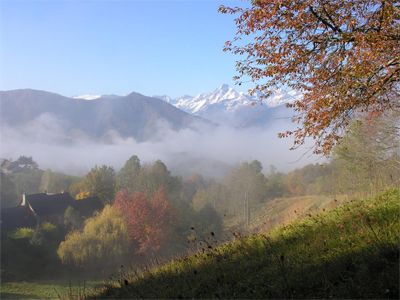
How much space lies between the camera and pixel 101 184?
74.7 metres

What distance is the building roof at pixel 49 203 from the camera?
6438cm

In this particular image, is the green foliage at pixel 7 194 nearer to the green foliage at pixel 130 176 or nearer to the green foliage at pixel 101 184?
the green foliage at pixel 101 184

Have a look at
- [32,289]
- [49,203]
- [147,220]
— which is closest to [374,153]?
[147,220]

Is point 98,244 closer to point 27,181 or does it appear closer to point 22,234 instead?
point 22,234

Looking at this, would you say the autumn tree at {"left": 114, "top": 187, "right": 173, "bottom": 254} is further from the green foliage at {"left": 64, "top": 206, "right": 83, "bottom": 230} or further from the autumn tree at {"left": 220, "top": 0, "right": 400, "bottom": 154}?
the autumn tree at {"left": 220, "top": 0, "right": 400, "bottom": 154}

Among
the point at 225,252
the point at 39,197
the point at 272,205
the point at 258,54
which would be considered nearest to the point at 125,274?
the point at 225,252

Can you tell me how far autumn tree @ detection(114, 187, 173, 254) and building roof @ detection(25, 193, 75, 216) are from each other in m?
14.5

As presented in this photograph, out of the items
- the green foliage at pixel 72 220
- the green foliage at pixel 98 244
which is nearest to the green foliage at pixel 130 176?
the green foliage at pixel 72 220

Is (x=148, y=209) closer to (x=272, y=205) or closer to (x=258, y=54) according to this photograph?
(x=272, y=205)

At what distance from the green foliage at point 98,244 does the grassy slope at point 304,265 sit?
4039 centimetres

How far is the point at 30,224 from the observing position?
62.7m

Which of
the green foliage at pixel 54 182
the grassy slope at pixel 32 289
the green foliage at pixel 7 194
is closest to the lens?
the grassy slope at pixel 32 289

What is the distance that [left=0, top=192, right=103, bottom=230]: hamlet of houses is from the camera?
204 feet

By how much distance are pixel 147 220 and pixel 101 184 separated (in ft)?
81.8
